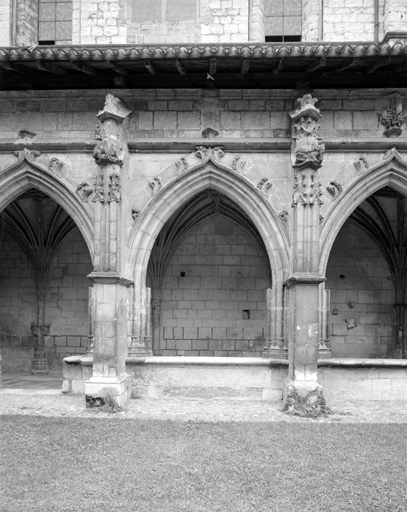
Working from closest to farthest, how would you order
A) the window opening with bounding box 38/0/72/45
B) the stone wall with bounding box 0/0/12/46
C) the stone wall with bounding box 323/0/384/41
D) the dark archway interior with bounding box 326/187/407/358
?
the stone wall with bounding box 323/0/384/41 < the stone wall with bounding box 0/0/12/46 < the window opening with bounding box 38/0/72/45 < the dark archway interior with bounding box 326/187/407/358

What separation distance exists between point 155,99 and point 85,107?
1.21 meters

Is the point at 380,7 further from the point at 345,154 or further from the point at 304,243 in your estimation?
the point at 304,243

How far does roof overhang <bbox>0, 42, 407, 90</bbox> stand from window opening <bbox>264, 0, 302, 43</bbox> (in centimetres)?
167

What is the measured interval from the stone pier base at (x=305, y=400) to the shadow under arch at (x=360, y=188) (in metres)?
1.91

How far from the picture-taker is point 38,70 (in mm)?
8211

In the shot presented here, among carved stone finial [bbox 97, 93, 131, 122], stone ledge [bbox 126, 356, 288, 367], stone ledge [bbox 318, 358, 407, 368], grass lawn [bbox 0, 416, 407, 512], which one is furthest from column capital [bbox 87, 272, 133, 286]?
stone ledge [bbox 318, 358, 407, 368]

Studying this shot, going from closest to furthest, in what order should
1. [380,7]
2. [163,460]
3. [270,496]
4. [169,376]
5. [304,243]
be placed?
[270,496] < [163,460] < [304,243] < [169,376] < [380,7]

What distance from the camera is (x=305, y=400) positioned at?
7.50 metres

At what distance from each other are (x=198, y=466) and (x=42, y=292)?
850cm

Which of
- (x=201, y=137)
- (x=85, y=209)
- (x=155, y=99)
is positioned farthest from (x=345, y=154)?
(x=85, y=209)

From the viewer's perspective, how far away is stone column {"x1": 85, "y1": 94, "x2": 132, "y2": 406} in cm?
782

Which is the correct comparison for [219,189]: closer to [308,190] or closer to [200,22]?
[308,190]

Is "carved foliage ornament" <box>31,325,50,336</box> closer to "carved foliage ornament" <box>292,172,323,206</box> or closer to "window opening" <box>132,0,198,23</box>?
"window opening" <box>132,0,198,23</box>

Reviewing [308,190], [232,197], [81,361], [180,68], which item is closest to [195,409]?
[81,361]
